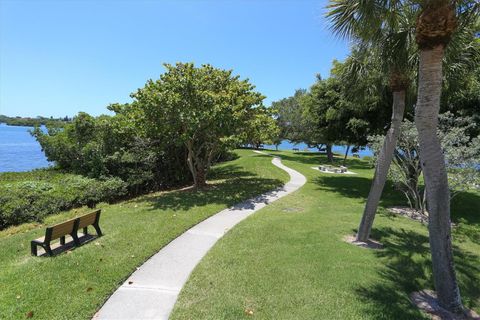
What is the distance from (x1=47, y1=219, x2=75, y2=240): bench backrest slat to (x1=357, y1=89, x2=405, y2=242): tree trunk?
251 inches

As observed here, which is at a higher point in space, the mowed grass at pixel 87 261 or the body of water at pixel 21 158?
the mowed grass at pixel 87 261

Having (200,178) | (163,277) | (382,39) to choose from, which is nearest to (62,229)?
(163,277)

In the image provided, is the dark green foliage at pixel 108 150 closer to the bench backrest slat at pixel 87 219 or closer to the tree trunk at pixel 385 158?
the bench backrest slat at pixel 87 219

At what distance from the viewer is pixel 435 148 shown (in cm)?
436

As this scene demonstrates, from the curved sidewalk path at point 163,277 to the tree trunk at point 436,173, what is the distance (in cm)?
396

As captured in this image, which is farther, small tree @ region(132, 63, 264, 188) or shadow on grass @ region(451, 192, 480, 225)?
small tree @ region(132, 63, 264, 188)

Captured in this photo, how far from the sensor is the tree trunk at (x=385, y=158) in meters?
6.66

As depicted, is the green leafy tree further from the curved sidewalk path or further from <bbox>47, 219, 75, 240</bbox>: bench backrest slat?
<bbox>47, 219, 75, 240</bbox>: bench backrest slat

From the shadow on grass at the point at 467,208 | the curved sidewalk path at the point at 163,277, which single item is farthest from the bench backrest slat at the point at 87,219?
the shadow on grass at the point at 467,208

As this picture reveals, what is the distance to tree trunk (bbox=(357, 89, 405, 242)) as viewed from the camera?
666cm

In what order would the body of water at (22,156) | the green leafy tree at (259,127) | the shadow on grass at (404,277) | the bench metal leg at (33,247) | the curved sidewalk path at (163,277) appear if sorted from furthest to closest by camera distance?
the body of water at (22,156), the green leafy tree at (259,127), the bench metal leg at (33,247), the shadow on grass at (404,277), the curved sidewalk path at (163,277)

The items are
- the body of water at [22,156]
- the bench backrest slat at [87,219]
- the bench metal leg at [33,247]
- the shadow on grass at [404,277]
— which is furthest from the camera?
the body of water at [22,156]

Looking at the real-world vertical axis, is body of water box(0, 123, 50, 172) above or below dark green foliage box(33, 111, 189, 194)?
below

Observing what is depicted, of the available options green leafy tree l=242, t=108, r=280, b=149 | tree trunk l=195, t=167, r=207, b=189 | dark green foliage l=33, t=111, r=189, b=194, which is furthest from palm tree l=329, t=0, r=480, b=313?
dark green foliage l=33, t=111, r=189, b=194
